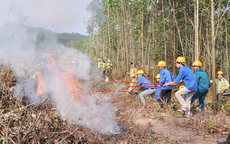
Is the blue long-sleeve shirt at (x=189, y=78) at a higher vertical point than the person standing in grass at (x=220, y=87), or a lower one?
higher

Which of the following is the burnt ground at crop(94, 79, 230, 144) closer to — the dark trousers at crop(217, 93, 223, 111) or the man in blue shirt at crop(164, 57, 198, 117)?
the man in blue shirt at crop(164, 57, 198, 117)

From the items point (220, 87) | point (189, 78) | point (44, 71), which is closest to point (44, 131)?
point (44, 71)

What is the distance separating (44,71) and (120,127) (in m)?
4.18

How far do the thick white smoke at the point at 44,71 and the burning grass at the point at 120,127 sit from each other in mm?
1027

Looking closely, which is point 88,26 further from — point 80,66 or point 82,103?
point 82,103

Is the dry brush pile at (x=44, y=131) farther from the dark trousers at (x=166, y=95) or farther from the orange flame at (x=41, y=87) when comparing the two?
the dark trousers at (x=166, y=95)

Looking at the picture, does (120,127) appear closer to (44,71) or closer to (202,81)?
(202,81)

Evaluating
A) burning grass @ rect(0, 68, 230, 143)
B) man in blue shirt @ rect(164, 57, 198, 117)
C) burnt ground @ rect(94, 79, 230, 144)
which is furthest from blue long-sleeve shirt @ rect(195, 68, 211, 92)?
burning grass @ rect(0, 68, 230, 143)

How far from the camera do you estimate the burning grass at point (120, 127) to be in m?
3.25

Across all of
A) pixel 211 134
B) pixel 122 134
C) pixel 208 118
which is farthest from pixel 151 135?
pixel 208 118

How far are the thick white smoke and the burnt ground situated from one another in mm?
934

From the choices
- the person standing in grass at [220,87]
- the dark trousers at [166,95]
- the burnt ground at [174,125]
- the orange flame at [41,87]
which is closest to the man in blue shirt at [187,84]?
the burnt ground at [174,125]

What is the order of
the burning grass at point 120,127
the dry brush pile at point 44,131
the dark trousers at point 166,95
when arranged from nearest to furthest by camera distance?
the dry brush pile at point 44,131 → the burning grass at point 120,127 → the dark trousers at point 166,95

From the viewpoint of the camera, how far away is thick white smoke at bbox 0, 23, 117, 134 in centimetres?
662
